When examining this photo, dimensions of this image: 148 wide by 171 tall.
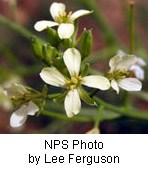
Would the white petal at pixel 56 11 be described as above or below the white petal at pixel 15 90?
above

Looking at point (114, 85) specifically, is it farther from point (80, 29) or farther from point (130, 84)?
point (80, 29)

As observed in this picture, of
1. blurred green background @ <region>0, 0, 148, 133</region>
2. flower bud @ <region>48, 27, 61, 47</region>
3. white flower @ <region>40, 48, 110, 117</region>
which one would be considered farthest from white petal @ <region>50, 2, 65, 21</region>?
blurred green background @ <region>0, 0, 148, 133</region>

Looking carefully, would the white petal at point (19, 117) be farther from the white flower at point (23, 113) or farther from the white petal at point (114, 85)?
the white petal at point (114, 85)

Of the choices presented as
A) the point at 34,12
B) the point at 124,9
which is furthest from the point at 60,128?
the point at 34,12

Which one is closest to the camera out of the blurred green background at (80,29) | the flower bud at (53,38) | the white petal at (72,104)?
the white petal at (72,104)

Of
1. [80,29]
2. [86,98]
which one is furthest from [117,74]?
[80,29]

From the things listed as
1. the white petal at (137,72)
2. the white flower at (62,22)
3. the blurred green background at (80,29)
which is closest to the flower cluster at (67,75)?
the white flower at (62,22)

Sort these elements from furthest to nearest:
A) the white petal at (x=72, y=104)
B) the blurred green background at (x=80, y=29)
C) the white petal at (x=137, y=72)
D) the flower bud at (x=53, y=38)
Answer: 1. the blurred green background at (x=80, y=29)
2. the white petal at (x=137, y=72)
3. the flower bud at (x=53, y=38)
4. the white petal at (x=72, y=104)

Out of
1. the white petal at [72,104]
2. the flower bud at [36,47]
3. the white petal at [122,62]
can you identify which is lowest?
the white petal at [72,104]
